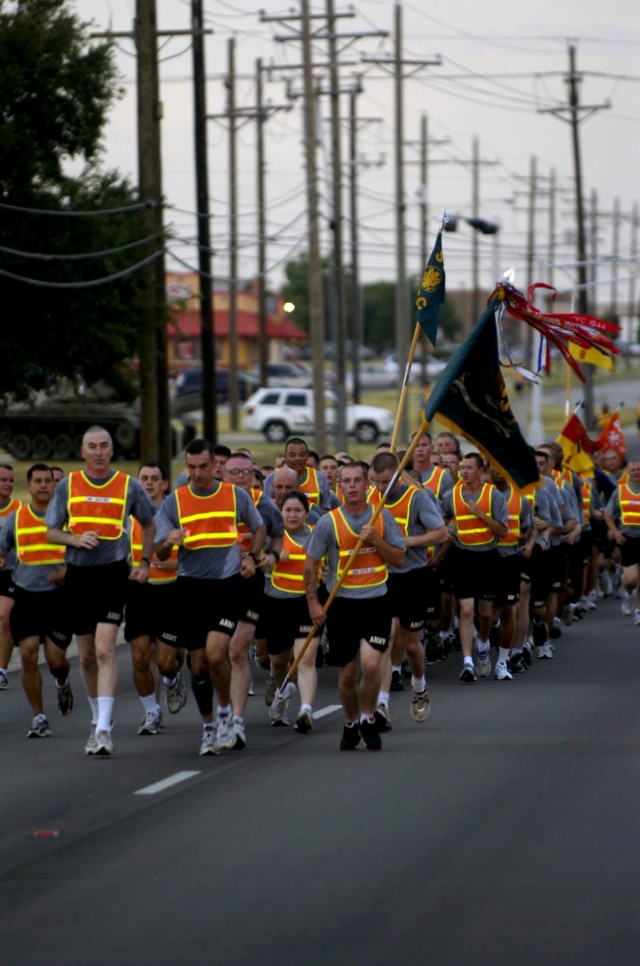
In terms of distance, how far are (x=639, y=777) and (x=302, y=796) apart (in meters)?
2.08

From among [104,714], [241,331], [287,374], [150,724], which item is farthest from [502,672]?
[241,331]

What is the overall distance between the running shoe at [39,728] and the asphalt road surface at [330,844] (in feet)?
0.55

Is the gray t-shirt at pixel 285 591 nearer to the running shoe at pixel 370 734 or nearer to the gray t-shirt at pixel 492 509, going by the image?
the running shoe at pixel 370 734

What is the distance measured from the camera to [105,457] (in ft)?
41.6

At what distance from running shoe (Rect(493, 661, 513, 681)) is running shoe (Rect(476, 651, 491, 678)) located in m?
0.24

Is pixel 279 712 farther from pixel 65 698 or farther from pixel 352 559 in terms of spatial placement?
pixel 352 559

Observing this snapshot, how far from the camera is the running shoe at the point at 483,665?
1814cm

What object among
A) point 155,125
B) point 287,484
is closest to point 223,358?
point 155,125

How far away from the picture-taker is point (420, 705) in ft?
47.2

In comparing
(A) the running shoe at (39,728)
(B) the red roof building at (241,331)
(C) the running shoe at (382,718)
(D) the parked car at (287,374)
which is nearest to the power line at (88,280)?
(A) the running shoe at (39,728)

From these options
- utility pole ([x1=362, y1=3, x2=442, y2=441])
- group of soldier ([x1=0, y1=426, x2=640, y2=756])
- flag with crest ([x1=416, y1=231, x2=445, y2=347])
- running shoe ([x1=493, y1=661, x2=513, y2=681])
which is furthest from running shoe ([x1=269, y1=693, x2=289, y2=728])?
utility pole ([x1=362, y1=3, x2=442, y2=441])

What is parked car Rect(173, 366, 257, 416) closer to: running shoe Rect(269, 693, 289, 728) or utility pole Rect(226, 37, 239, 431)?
utility pole Rect(226, 37, 239, 431)

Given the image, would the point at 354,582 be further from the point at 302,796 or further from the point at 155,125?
the point at 155,125

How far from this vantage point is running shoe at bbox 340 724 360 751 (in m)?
12.9
